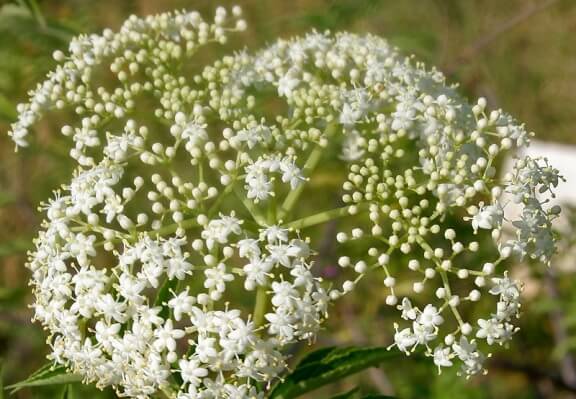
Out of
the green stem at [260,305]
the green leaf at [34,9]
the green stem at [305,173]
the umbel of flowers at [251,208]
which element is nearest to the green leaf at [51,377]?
the umbel of flowers at [251,208]

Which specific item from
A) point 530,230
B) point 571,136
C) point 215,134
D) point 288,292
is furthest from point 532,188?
point 571,136

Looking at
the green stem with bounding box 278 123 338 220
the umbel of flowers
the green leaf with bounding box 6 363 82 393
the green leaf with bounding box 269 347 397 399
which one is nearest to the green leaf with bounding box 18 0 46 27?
the umbel of flowers

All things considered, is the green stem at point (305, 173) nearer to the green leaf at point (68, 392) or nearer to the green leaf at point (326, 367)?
the green leaf at point (326, 367)

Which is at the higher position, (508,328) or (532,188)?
(532,188)

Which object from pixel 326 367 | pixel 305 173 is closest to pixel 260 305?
pixel 326 367

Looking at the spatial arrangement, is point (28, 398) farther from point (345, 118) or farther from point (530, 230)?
point (530, 230)

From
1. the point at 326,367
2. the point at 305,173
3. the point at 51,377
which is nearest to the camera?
the point at 51,377

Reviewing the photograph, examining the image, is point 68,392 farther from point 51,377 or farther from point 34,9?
point 34,9
